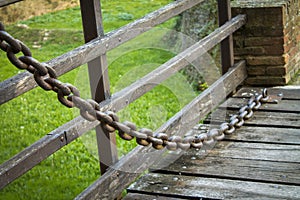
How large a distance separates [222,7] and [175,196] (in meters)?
1.89

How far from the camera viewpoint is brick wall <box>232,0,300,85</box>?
15.2 feet

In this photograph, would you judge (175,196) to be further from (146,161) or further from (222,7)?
(222,7)

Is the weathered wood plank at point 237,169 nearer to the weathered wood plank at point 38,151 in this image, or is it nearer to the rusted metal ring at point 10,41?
the weathered wood plank at point 38,151

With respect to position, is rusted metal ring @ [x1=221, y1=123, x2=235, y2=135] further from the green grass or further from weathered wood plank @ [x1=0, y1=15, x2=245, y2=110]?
the green grass

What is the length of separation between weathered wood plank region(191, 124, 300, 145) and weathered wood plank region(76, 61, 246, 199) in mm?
196

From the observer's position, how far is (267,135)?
385 cm

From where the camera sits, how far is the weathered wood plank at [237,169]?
3197mm

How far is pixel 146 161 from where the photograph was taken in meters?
3.48

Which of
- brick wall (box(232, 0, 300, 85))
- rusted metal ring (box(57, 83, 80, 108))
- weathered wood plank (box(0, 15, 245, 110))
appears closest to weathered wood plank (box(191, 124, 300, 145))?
weathered wood plank (box(0, 15, 245, 110))

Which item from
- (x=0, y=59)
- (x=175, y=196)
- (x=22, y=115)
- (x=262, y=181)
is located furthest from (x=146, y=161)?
(x=0, y=59)

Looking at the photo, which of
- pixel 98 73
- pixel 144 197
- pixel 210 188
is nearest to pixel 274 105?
pixel 210 188

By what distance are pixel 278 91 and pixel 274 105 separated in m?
0.31

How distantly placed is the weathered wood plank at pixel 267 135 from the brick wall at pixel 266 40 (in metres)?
0.87

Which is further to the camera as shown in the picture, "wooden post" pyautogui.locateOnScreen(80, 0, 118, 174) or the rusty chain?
"wooden post" pyautogui.locateOnScreen(80, 0, 118, 174)
